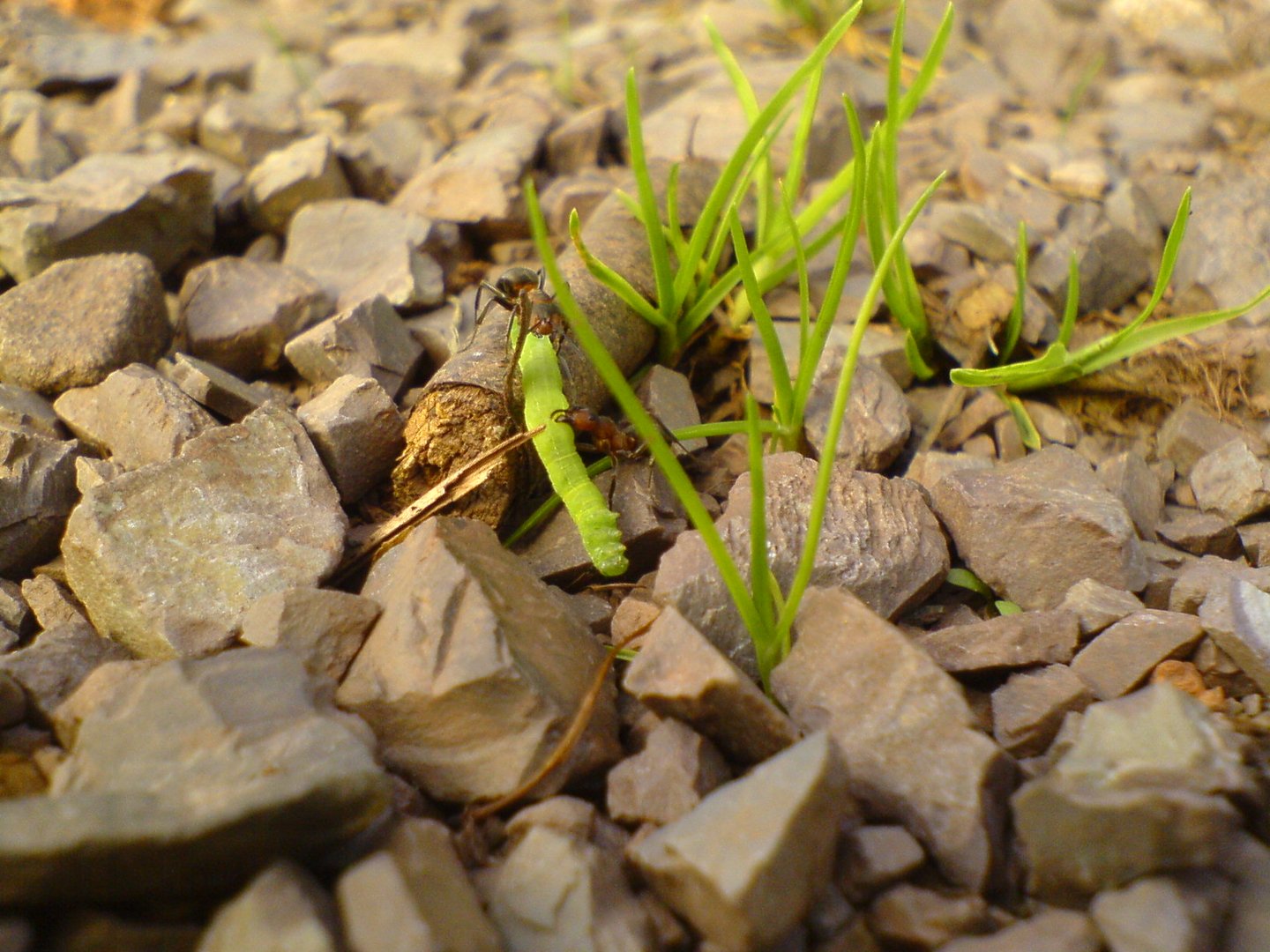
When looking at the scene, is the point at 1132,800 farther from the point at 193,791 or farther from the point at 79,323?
the point at 79,323

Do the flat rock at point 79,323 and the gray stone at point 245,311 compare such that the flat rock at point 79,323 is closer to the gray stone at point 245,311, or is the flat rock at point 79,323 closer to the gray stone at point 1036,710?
the gray stone at point 245,311

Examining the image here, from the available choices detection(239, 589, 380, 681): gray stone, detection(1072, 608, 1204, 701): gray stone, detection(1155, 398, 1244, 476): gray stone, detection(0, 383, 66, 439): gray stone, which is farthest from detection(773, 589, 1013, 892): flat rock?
detection(0, 383, 66, 439): gray stone

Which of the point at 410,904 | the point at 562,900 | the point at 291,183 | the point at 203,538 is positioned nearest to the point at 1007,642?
the point at 562,900

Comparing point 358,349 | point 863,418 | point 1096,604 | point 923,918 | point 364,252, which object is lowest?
point 923,918

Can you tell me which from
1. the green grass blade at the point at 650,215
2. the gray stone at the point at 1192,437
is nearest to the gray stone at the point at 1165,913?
the gray stone at the point at 1192,437

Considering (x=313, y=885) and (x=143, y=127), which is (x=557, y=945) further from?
(x=143, y=127)

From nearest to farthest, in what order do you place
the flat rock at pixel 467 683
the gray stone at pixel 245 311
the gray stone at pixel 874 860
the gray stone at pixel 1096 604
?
the gray stone at pixel 874 860
the flat rock at pixel 467 683
the gray stone at pixel 1096 604
the gray stone at pixel 245 311
